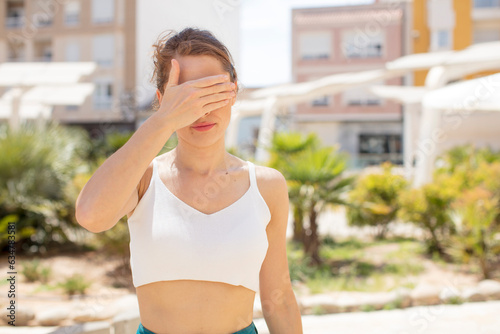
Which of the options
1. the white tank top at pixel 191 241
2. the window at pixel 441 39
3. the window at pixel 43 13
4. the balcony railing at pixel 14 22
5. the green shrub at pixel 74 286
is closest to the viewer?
the white tank top at pixel 191 241

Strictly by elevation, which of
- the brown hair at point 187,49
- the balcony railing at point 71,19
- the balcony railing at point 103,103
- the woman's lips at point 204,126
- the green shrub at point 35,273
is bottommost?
the green shrub at point 35,273

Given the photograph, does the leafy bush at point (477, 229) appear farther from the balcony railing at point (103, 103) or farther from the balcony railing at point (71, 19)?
the balcony railing at point (71, 19)

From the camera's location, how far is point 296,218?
7.07 metres

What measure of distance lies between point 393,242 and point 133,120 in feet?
68.9

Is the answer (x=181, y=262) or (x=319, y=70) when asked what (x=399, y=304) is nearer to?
(x=181, y=262)

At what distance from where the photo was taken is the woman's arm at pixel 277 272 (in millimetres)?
1339

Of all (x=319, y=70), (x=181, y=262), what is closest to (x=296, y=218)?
(x=181, y=262)

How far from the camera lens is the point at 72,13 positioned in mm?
27656

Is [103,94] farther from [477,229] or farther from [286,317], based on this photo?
[286,317]

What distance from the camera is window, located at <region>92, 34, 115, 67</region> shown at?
26.9 metres

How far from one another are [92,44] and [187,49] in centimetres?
2805

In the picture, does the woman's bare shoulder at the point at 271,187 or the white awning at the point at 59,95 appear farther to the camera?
the white awning at the point at 59,95

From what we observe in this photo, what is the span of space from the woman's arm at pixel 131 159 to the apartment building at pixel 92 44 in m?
26.1

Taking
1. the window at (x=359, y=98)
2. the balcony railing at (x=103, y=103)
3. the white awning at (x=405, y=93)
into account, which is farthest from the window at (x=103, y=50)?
the white awning at (x=405, y=93)
